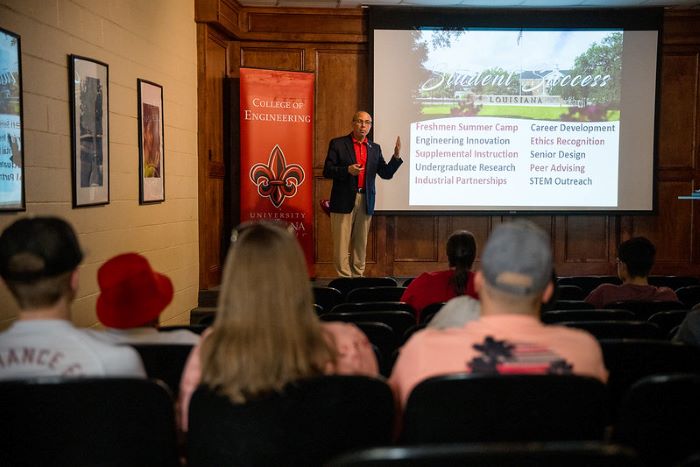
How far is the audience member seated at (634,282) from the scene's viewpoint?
3.69m

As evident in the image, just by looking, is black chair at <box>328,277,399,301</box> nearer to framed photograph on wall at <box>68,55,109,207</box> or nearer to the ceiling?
framed photograph on wall at <box>68,55,109,207</box>

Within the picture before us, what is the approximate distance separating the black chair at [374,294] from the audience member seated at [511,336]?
2356 millimetres

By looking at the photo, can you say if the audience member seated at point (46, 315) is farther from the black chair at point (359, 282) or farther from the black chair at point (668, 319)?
the black chair at point (359, 282)

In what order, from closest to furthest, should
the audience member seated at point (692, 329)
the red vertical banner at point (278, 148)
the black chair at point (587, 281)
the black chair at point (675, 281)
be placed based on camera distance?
1. the audience member seated at point (692, 329)
2. the black chair at point (675, 281)
3. the black chair at point (587, 281)
4. the red vertical banner at point (278, 148)

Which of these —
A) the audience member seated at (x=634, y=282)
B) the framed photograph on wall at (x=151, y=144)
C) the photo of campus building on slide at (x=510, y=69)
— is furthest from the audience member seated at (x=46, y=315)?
the photo of campus building on slide at (x=510, y=69)

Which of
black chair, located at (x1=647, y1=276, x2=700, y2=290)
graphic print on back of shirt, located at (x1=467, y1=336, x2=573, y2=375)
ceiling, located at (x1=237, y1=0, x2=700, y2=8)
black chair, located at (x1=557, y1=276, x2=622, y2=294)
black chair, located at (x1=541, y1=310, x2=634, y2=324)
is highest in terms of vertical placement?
ceiling, located at (x1=237, y1=0, x2=700, y2=8)

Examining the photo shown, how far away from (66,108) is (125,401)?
3137 mm

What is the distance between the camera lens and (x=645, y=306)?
11.4 ft

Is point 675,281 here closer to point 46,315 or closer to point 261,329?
point 261,329

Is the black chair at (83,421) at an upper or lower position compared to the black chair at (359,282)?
upper

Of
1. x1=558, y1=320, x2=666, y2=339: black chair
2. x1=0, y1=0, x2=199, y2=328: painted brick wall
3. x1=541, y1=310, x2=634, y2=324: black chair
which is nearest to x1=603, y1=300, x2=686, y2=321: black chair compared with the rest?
x1=541, y1=310, x2=634, y2=324: black chair

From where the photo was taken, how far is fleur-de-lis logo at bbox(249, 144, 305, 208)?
7762 mm

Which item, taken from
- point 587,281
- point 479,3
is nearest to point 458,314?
point 587,281

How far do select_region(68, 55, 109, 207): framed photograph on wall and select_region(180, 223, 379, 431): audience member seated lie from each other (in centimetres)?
295
